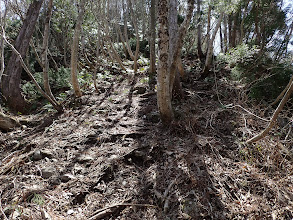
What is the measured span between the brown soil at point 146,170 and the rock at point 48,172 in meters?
0.02

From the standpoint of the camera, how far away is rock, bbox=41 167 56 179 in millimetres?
2875

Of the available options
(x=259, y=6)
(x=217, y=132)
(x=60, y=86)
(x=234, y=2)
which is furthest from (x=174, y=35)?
(x=259, y=6)

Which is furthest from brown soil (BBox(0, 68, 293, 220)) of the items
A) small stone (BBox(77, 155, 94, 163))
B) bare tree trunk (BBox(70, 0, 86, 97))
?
bare tree trunk (BBox(70, 0, 86, 97))

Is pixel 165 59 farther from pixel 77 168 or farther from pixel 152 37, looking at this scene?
pixel 152 37

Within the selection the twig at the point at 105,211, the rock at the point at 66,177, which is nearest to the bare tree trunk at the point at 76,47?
the rock at the point at 66,177

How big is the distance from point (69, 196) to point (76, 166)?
666mm

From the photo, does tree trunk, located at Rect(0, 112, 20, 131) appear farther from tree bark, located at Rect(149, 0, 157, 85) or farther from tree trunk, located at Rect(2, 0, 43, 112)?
tree bark, located at Rect(149, 0, 157, 85)

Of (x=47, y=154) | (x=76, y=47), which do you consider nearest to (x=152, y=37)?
(x=76, y=47)

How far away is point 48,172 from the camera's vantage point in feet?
9.57

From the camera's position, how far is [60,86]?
8.17m

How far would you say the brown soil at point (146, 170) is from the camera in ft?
7.72

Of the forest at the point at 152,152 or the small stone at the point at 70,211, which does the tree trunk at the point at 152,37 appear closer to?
the forest at the point at 152,152

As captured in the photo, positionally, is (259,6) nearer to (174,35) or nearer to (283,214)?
(174,35)

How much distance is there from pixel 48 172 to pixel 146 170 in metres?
1.64
